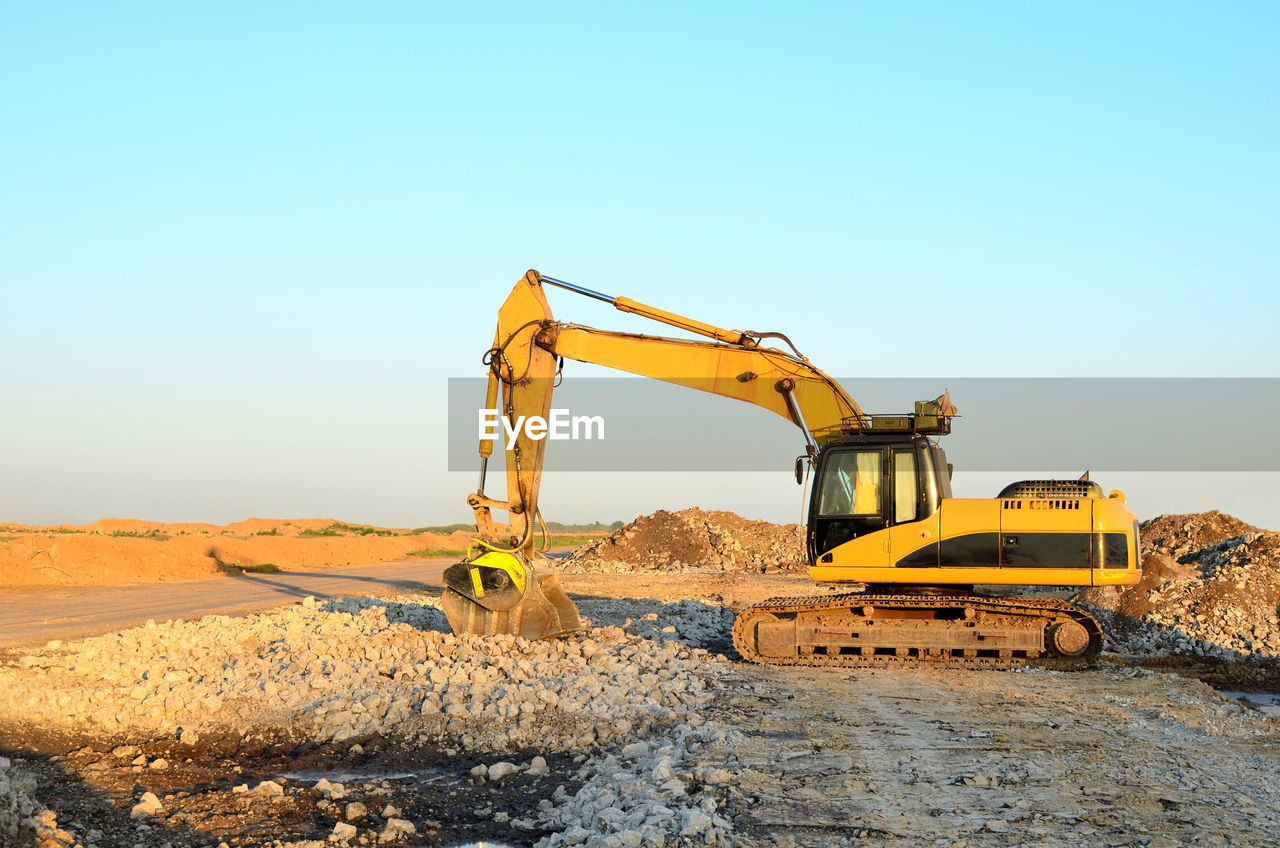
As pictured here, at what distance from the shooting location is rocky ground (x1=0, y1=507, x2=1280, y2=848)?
5.77m

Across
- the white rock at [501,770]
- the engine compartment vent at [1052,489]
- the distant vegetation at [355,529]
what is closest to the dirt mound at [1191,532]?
the engine compartment vent at [1052,489]

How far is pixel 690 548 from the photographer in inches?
1284

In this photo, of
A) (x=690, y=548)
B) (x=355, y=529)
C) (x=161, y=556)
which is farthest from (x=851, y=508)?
(x=355, y=529)

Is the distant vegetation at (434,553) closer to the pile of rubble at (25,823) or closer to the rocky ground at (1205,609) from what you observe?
the rocky ground at (1205,609)

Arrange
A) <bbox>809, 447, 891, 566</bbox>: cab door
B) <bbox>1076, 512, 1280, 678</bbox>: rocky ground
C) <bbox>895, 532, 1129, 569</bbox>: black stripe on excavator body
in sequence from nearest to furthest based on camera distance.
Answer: <bbox>895, 532, 1129, 569</bbox>: black stripe on excavator body
<bbox>809, 447, 891, 566</bbox>: cab door
<bbox>1076, 512, 1280, 678</bbox>: rocky ground

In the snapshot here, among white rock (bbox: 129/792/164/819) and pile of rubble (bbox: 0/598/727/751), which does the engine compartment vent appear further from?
white rock (bbox: 129/792/164/819)

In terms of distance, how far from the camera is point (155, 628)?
12836mm

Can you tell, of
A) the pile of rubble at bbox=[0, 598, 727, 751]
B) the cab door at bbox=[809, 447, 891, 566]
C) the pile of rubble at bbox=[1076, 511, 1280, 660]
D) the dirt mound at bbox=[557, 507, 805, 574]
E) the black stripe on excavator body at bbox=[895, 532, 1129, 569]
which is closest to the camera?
the pile of rubble at bbox=[0, 598, 727, 751]

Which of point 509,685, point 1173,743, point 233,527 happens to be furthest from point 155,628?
point 233,527

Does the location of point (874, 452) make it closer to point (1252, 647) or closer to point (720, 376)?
point (720, 376)

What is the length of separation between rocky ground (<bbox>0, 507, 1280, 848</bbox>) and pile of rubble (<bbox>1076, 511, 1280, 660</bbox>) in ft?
14.6

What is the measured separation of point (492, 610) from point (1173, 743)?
693cm

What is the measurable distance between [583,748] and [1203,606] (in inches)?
504

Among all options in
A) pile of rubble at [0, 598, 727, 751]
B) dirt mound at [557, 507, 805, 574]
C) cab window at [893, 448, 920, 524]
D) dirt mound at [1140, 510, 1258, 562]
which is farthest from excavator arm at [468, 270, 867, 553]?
dirt mound at [557, 507, 805, 574]
